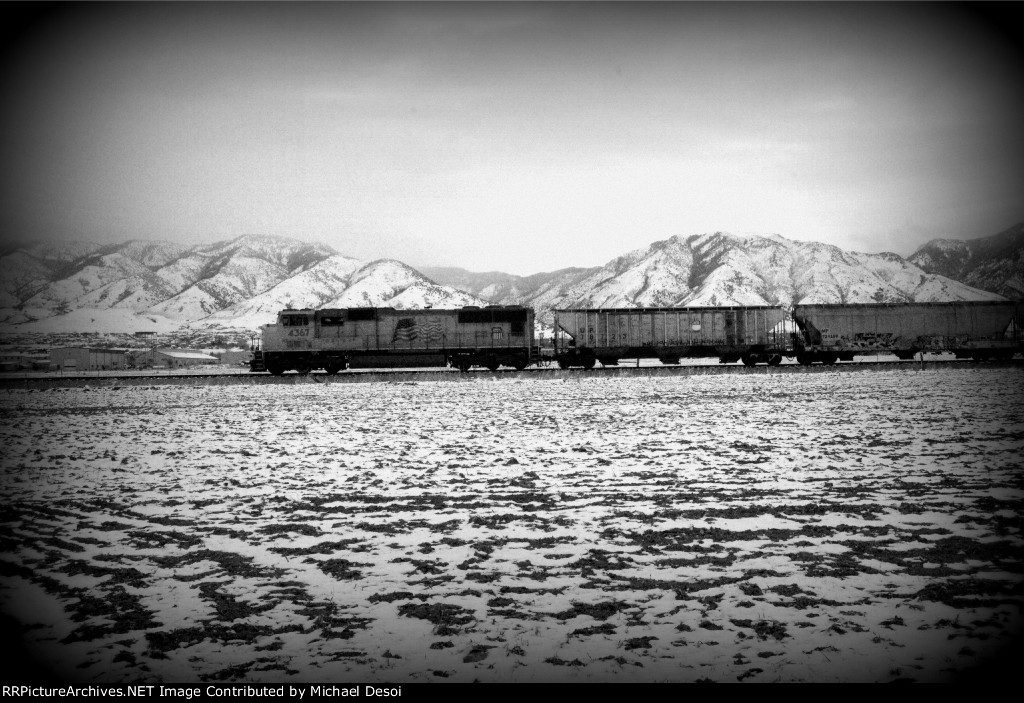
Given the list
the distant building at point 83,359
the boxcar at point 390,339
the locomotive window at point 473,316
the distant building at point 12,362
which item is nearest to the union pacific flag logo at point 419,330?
the boxcar at point 390,339

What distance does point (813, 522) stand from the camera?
7.22 m

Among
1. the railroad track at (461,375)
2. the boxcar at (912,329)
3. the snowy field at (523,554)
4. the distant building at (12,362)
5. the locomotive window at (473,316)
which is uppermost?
the locomotive window at (473,316)

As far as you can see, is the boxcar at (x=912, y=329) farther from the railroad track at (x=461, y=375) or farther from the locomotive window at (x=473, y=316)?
the locomotive window at (x=473, y=316)

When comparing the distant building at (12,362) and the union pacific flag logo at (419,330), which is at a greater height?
the union pacific flag logo at (419,330)

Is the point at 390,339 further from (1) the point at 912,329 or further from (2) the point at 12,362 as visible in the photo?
(2) the point at 12,362

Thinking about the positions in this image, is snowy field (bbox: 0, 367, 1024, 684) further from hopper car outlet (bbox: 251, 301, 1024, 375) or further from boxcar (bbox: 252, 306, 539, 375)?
hopper car outlet (bbox: 251, 301, 1024, 375)

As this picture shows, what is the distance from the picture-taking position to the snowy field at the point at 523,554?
14.8 feet

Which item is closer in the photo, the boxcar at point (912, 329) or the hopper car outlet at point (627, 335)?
the hopper car outlet at point (627, 335)

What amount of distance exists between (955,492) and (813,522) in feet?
8.84

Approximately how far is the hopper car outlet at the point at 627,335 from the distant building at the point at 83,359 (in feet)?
84.2

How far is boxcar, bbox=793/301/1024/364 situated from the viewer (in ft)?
122

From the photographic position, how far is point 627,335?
120ft

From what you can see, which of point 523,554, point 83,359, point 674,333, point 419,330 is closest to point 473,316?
point 419,330

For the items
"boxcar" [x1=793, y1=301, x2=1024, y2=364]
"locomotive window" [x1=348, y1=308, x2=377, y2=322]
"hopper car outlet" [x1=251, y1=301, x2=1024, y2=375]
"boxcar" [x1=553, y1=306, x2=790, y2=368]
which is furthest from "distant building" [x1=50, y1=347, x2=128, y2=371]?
"boxcar" [x1=793, y1=301, x2=1024, y2=364]
